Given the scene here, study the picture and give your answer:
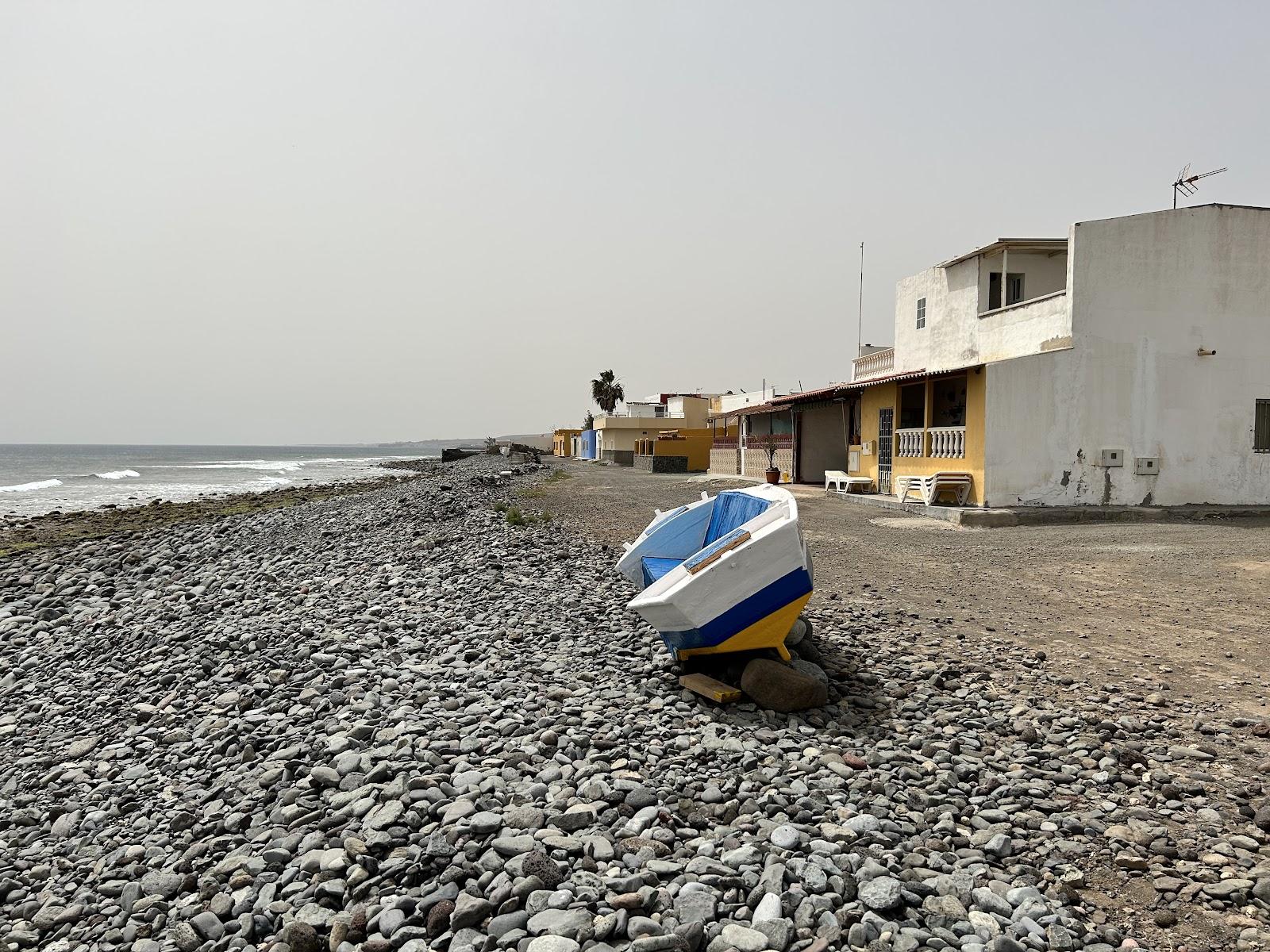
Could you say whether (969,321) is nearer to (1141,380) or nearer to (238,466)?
(1141,380)

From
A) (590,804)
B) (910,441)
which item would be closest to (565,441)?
(910,441)

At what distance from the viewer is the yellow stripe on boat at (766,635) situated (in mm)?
5156

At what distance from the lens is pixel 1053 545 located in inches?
464

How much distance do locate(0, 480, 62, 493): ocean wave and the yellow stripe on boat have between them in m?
46.4

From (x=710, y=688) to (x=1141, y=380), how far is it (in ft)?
48.6

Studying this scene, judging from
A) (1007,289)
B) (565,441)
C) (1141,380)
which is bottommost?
(565,441)

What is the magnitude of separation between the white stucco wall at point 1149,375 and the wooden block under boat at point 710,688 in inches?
476

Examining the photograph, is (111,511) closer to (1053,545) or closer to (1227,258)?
(1053,545)

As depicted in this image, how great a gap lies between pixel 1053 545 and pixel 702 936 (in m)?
11.0

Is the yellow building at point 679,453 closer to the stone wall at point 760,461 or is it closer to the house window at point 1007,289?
the stone wall at point 760,461

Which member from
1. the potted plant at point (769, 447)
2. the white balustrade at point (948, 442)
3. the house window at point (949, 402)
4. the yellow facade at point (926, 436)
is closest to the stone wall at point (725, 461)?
the potted plant at point (769, 447)

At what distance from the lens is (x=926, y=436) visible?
1730cm

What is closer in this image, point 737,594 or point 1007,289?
point 737,594

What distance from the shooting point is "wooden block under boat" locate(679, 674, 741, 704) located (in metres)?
4.95
